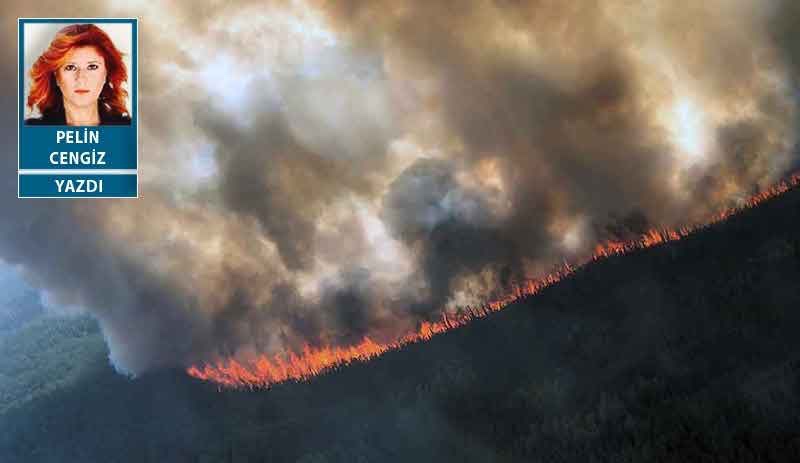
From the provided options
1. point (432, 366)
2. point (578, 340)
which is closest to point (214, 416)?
point (432, 366)

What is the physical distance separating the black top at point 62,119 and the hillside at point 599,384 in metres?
71.5

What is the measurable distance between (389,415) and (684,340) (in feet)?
217

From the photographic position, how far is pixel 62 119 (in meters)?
68.4

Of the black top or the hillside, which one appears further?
the hillside

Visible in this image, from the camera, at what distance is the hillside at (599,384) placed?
8650cm

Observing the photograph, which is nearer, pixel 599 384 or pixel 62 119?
pixel 62 119

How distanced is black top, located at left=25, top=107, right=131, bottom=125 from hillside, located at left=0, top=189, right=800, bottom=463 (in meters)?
71.5

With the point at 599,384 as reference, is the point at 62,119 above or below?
above

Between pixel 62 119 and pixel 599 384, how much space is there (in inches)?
3841

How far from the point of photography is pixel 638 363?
12681cm

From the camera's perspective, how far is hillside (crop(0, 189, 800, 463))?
86500mm

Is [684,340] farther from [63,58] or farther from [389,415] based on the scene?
[63,58]

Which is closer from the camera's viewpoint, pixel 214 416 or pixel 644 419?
pixel 644 419

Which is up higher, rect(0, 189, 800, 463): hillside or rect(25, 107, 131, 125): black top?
rect(25, 107, 131, 125): black top
